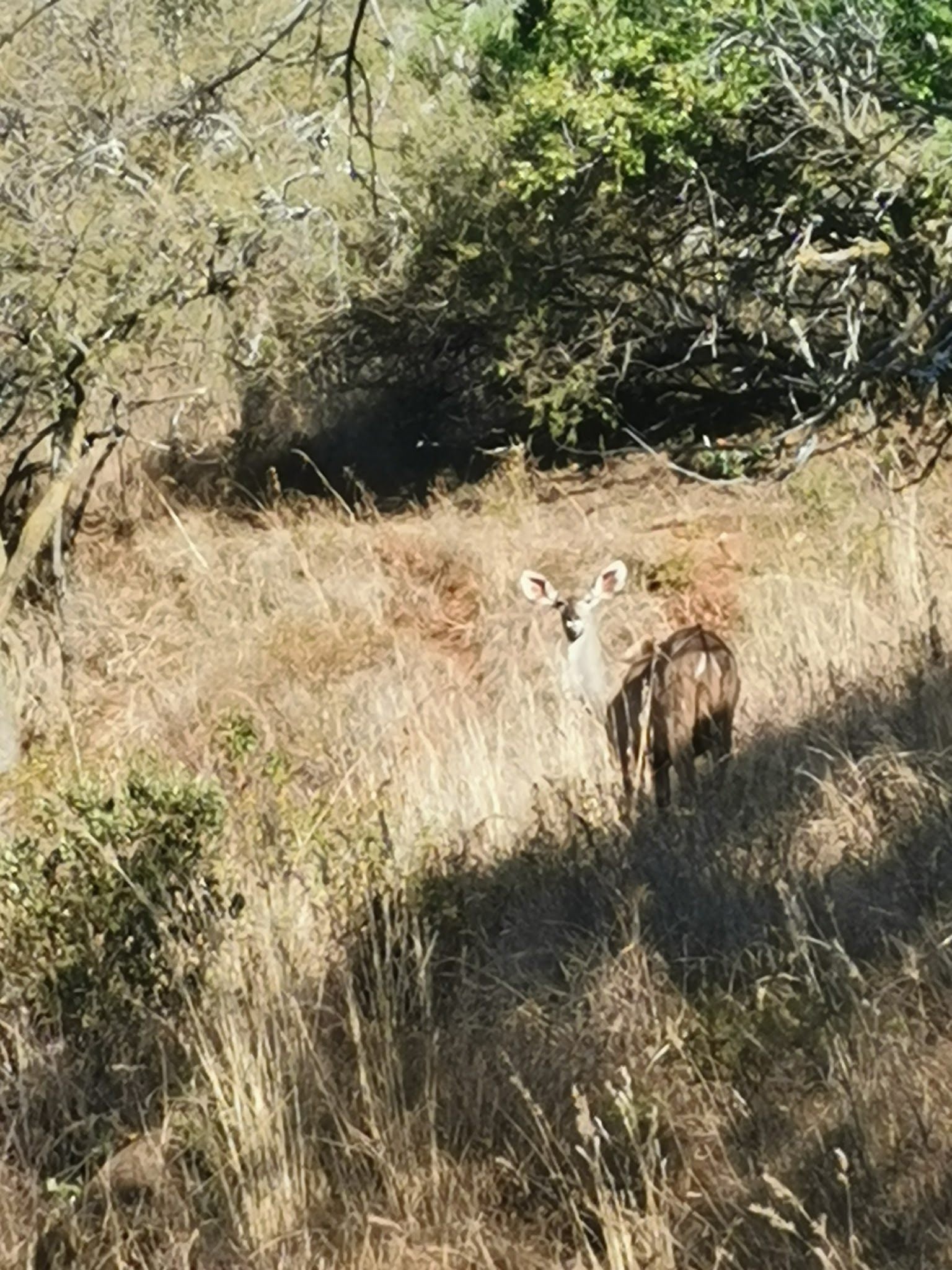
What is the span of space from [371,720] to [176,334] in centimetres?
643

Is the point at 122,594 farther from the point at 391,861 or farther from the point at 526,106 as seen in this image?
the point at 391,861

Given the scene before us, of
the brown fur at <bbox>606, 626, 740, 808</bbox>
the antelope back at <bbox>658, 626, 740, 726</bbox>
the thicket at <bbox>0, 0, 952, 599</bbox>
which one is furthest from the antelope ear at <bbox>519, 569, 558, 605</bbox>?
the thicket at <bbox>0, 0, 952, 599</bbox>

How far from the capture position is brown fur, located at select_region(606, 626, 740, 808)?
28.6ft

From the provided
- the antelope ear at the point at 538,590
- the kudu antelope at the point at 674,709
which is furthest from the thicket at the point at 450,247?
the kudu antelope at the point at 674,709

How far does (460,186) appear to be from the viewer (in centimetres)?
1806

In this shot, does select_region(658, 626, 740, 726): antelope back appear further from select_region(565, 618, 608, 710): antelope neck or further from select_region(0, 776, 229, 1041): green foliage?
select_region(0, 776, 229, 1041): green foliage

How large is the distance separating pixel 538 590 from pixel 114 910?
212 inches

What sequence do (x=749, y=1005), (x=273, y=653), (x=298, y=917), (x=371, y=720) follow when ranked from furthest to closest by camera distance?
(x=273, y=653), (x=371, y=720), (x=298, y=917), (x=749, y=1005)

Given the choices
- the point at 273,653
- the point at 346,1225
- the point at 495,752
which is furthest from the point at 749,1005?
the point at 273,653

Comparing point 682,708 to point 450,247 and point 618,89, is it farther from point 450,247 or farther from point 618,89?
point 450,247

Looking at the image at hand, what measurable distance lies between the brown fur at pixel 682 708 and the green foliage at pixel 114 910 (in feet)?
7.76

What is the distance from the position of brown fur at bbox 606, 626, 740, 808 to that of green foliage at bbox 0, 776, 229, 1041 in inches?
93.1

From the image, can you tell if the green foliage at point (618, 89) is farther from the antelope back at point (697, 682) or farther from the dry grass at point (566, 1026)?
the antelope back at point (697, 682)

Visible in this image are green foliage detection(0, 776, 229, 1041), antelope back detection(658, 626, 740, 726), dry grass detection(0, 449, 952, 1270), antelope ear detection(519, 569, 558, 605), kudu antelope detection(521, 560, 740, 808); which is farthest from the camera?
antelope ear detection(519, 569, 558, 605)
